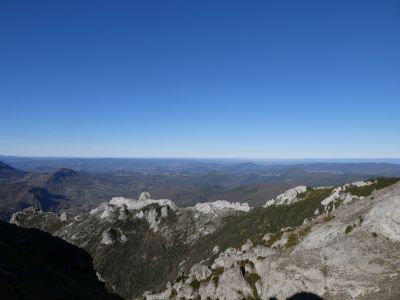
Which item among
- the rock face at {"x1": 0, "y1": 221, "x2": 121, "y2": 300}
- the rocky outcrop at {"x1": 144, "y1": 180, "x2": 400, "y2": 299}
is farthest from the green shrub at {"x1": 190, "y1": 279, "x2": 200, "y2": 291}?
the rock face at {"x1": 0, "y1": 221, "x2": 121, "y2": 300}

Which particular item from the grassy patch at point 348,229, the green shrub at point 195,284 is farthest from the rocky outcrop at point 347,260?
the green shrub at point 195,284

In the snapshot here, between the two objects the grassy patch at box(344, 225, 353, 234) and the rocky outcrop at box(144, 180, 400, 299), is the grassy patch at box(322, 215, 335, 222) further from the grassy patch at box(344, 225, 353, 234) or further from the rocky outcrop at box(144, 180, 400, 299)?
the grassy patch at box(344, 225, 353, 234)

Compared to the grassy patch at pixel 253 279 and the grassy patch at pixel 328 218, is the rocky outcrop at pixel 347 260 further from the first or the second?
the grassy patch at pixel 328 218

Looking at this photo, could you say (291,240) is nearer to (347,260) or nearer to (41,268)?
(347,260)

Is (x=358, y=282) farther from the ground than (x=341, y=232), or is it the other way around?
(x=341, y=232)

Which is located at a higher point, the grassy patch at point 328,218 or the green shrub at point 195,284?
the grassy patch at point 328,218

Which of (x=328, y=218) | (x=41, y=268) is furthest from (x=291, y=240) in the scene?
(x=41, y=268)

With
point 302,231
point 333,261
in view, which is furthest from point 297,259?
point 302,231

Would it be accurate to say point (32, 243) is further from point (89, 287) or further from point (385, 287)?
point (385, 287)
